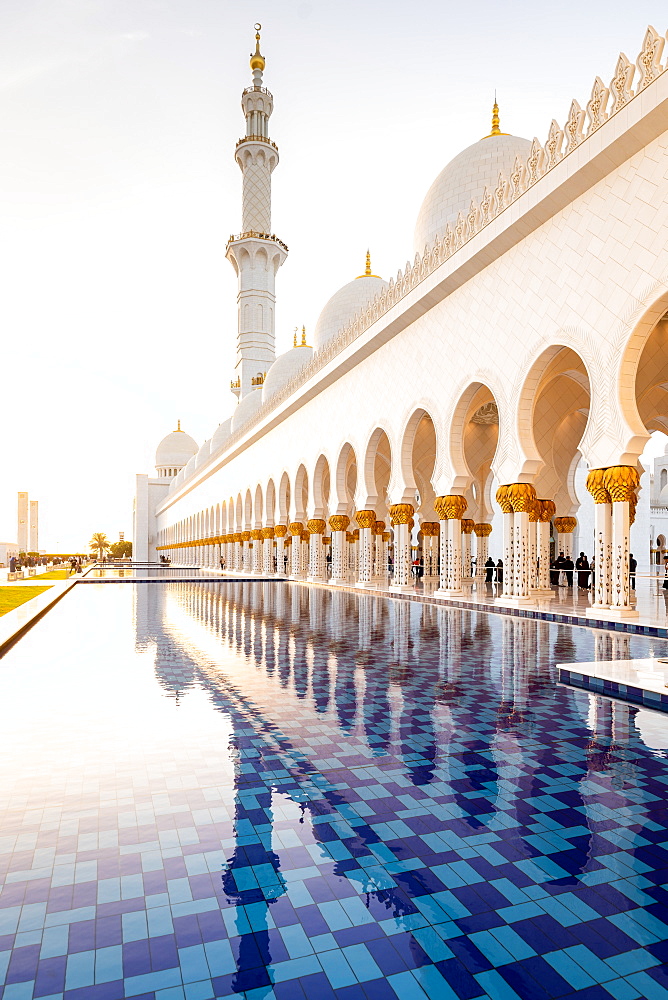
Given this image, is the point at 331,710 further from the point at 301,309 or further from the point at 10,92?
the point at 301,309

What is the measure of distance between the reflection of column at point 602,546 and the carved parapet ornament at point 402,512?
4.83m

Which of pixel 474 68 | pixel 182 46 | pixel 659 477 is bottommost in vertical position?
pixel 659 477

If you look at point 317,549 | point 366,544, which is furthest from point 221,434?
point 366,544

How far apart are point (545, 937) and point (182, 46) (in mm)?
15619

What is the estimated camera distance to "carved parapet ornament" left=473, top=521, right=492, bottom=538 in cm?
1540

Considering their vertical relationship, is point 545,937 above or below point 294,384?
below

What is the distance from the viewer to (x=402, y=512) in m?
12.1

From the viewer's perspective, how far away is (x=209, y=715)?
11.3 feet

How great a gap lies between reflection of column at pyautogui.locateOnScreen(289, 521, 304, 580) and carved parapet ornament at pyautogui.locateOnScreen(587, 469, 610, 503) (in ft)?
39.6

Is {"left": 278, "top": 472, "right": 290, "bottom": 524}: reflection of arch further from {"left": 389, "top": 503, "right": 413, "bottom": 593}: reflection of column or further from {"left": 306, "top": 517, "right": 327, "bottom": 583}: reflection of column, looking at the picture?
{"left": 389, "top": 503, "right": 413, "bottom": 593}: reflection of column

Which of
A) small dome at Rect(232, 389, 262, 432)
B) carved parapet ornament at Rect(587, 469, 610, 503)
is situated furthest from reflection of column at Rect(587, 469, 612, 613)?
small dome at Rect(232, 389, 262, 432)

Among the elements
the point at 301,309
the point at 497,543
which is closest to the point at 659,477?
the point at 497,543

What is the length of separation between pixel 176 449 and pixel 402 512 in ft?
140

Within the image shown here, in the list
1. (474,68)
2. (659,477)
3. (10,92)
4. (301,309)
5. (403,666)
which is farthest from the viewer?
(301,309)
